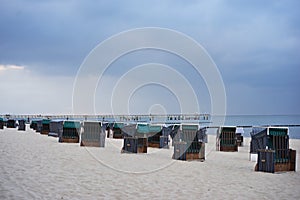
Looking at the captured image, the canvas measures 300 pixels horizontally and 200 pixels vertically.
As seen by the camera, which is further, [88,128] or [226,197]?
[88,128]

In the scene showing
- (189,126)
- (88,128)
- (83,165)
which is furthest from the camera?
(88,128)

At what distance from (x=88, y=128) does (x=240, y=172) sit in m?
6.57

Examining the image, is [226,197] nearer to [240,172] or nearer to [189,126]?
[240,172]

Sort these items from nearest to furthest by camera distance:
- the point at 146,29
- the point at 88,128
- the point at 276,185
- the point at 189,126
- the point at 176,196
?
the point at 176,196 < the point at 276,185 < the point at 189,126 < the point at 88,128 < the point at 146,29

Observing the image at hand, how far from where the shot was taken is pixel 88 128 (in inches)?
539

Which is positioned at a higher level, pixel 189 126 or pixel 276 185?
pixel 189 126

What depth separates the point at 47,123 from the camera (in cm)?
2116

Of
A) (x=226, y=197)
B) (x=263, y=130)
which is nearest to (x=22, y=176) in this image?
(x=226, y=197)

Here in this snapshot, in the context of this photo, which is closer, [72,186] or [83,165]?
[72,186]

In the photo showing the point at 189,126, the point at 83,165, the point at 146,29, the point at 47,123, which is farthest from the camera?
the point at 47,123

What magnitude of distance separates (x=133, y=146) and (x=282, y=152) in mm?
4915

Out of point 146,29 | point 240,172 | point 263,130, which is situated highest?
point 146,29

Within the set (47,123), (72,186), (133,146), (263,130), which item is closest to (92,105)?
(47,123)

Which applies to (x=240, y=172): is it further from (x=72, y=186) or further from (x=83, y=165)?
(x=72, y=186)
